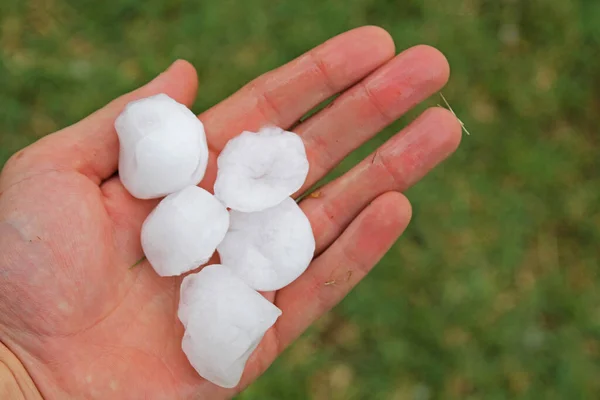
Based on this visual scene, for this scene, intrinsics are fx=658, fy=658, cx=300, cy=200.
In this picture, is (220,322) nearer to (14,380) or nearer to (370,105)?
(14,380)

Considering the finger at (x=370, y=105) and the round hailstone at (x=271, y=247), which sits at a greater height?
the finger at (x=370, y=105)

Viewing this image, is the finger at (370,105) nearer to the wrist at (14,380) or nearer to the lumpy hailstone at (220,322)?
the lumpy hailstone at (220,322)

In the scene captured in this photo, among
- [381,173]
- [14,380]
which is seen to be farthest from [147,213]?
[381,173]

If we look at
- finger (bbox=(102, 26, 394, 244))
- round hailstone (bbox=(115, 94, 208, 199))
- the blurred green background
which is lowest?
the blurred green background

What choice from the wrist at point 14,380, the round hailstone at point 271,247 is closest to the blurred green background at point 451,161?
the round hailstone at point 271,247

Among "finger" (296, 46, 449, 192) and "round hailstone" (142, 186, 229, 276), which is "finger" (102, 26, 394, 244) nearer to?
"finger" (296, 46, 449, 192)

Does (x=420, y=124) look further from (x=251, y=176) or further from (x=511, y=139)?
(x=511, y=139)

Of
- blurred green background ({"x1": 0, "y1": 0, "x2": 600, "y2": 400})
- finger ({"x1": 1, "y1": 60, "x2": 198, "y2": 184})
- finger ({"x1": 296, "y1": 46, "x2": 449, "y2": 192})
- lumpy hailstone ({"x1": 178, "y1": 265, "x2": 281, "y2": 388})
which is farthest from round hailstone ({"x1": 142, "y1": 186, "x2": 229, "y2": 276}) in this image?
blurred green background ({"x1": 0, "y1": 0, "x2": 600, "y2": 400})
